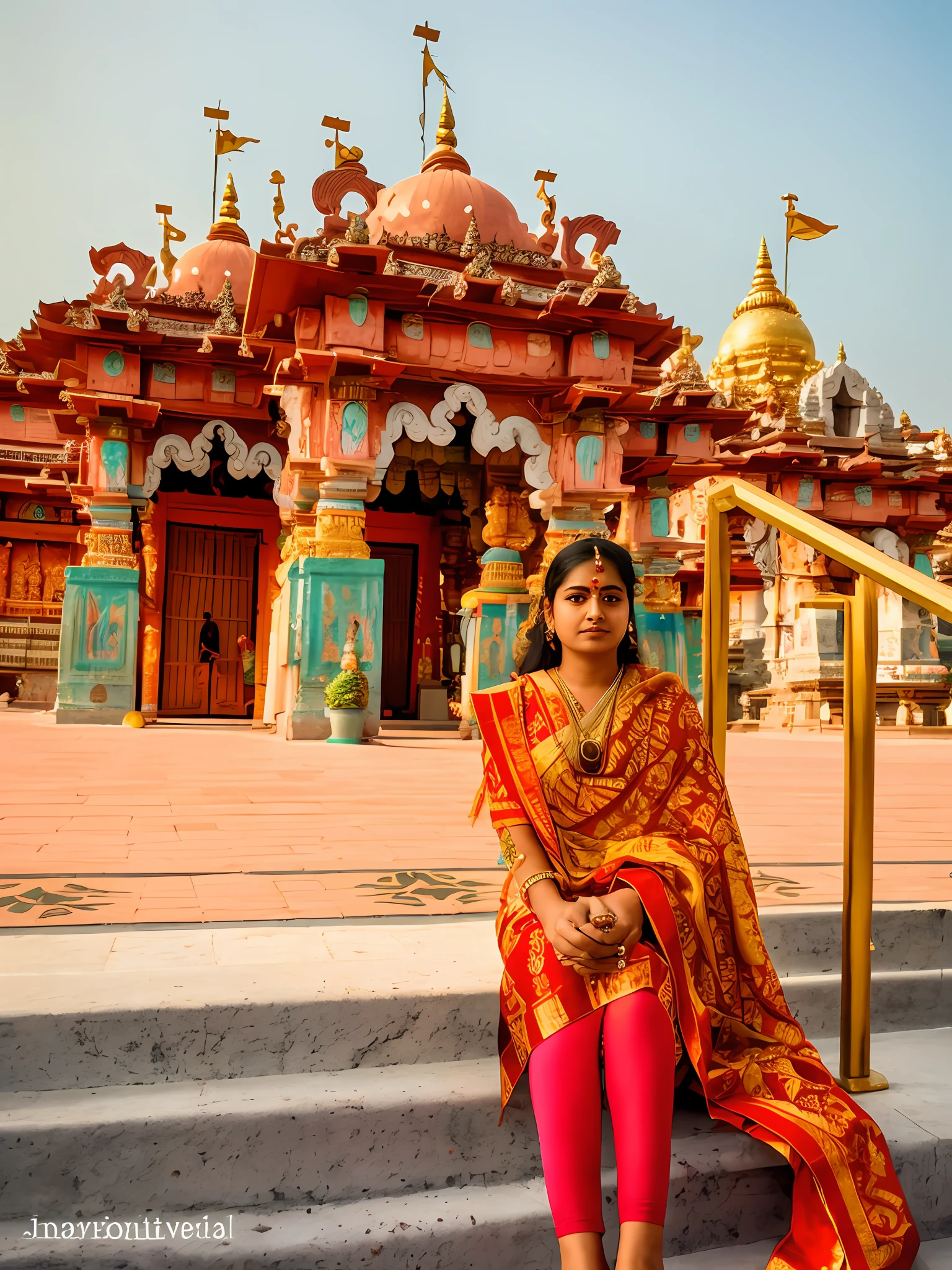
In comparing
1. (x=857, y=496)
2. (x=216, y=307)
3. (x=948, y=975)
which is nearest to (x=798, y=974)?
(x=948, y=975)

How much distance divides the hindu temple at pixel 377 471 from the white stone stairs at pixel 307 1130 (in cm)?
811

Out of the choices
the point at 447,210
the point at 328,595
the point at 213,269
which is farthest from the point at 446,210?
the point at 328,595

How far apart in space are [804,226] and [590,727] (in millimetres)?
26142

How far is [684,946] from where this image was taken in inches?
73.0

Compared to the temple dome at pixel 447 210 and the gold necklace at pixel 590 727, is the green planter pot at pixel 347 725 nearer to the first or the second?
the temple dome at pixel 447 210

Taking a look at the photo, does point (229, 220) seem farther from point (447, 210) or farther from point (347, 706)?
point (347, 706)

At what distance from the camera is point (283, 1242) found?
5.24ft

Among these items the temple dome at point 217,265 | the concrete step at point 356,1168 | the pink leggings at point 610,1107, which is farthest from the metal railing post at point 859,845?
the temple dome at point 217,265

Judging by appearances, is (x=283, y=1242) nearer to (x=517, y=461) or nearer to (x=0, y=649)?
(x=517, y=461)

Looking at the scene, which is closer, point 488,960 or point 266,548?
point 488,960

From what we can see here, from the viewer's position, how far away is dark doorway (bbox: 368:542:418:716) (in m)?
16.8

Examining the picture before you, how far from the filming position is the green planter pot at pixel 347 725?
10172 mm

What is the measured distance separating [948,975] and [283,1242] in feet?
5.86

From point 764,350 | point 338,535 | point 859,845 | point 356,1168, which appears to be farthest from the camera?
point 764,350
